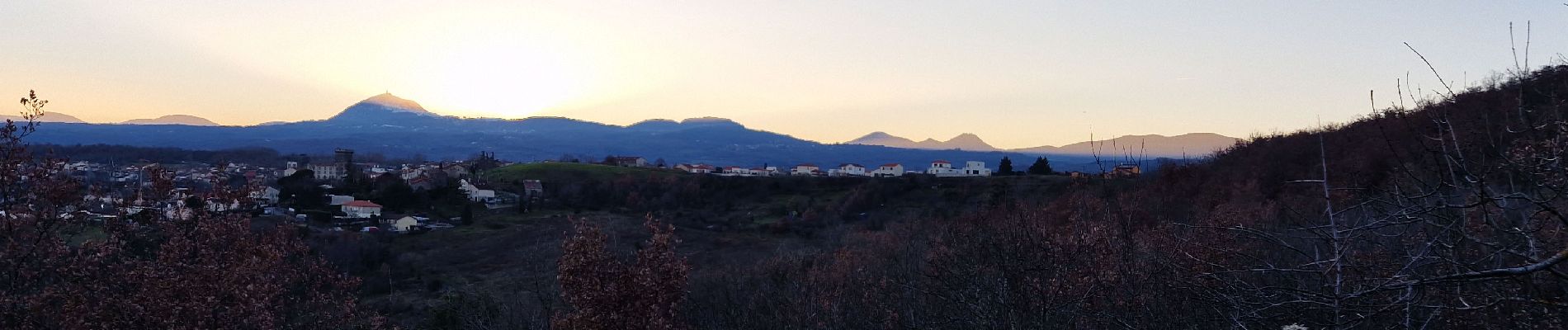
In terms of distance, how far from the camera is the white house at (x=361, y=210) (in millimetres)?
56375

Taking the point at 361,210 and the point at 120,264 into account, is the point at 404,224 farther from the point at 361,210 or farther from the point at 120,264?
the point at 120,264

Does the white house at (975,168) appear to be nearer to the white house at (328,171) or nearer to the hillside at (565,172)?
the hillside at (565,172)

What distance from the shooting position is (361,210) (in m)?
57.1

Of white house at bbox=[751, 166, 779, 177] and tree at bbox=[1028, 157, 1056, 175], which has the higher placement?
tree at bbox=[1028, 157, 1056, 175]

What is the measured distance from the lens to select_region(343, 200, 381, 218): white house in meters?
56.4

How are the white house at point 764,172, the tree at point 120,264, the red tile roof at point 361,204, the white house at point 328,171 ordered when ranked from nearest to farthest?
the tree at point 120,264 < the red tile roof at point 361,204 < the white house at point 328,171 < the white house at point 764,172

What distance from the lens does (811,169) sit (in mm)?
115625

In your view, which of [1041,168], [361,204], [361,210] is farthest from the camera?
A: [1041,168]

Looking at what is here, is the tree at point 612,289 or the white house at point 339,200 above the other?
the tree at point 612,289

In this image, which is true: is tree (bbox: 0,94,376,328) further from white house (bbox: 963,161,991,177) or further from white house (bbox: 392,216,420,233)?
white house (bbox: 963,161,991,177)

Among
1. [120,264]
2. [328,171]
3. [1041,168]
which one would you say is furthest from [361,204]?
[120,264]

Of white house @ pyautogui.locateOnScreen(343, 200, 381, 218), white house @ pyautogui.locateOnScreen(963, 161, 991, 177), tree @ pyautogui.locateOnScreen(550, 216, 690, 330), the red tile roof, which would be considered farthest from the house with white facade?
white house @ pyautogui.locateOnScreen(963, 161, 991, 177)

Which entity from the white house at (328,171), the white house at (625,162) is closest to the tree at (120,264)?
the white house at (328,171)

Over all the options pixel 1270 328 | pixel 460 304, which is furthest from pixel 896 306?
pixel 460 304
